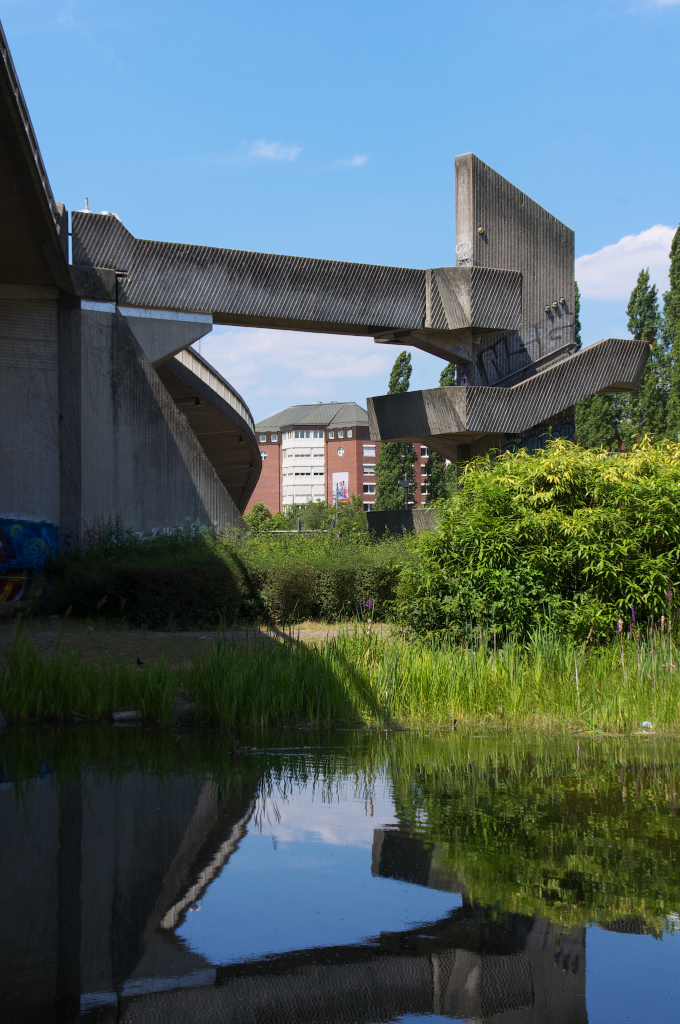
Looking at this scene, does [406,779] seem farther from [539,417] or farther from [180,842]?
[539,417]

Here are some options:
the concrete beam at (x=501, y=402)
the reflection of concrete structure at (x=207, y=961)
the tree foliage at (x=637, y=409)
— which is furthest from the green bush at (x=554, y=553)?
the tree foliage at (x=637, y=409)

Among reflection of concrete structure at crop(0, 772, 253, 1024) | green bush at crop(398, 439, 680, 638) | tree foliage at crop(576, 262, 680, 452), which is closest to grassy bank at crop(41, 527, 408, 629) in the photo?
green bush at crop(398, 439, 680, 638)

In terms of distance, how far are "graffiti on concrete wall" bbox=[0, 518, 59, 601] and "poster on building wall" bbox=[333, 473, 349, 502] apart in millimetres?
99647

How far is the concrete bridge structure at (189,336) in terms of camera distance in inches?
646

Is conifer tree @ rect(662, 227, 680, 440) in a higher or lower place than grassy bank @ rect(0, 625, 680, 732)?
higher

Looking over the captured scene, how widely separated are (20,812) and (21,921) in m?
1.66

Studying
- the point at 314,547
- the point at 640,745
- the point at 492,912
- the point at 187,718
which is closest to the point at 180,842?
the point at 492,912

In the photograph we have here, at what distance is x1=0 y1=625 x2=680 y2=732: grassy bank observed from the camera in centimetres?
780

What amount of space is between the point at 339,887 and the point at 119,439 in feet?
45.0

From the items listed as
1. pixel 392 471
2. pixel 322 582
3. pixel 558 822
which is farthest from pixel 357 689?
pixel 392 471

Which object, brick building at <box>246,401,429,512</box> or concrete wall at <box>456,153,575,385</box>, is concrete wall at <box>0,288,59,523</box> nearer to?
concrete wall at <box>456,153,575,385</box>

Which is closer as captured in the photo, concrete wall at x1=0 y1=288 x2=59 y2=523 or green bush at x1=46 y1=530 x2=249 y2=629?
green bush at x1=46 y1=530 x2=249 y2=629

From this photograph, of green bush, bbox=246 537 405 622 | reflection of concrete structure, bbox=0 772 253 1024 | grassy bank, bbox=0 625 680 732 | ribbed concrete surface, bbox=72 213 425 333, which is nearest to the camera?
reflection of concrete structure, bbox=0 772 253 1024

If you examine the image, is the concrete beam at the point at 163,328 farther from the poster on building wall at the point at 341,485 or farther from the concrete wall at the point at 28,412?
the poster on building wall at the point at 341,485
